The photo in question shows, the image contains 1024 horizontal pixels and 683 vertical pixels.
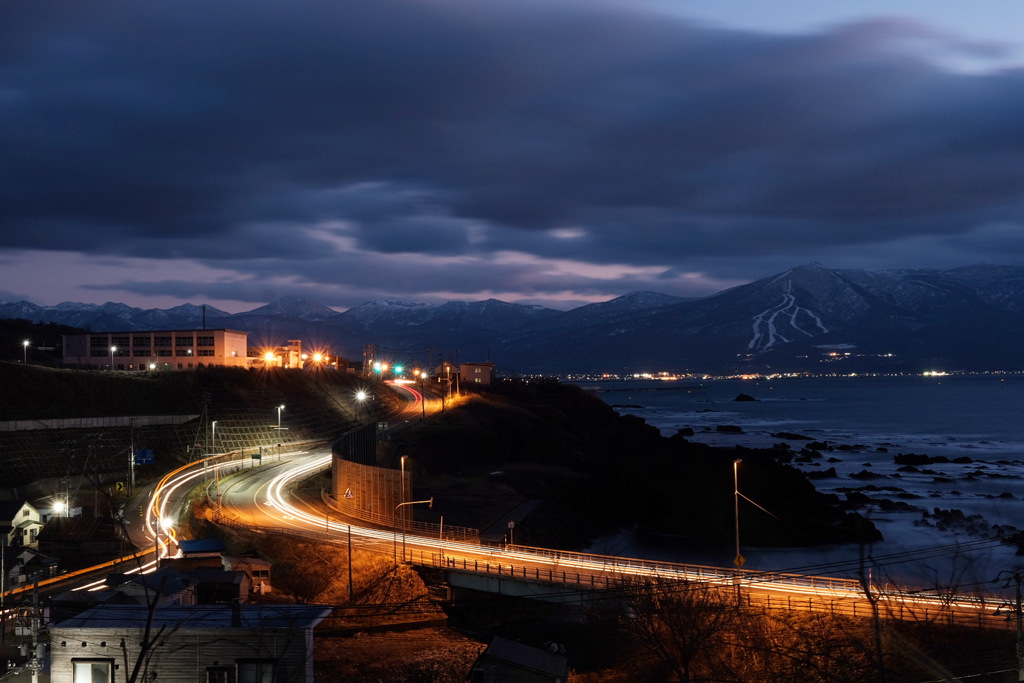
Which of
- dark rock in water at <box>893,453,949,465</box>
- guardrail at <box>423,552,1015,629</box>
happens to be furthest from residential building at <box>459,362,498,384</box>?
guardrail at <box>423,552,1015,629</box>

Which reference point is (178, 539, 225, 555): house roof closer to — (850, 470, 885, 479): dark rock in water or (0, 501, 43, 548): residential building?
(0, 501, 43, 548): residential building

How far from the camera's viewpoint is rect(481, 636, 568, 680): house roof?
22078 millimetres

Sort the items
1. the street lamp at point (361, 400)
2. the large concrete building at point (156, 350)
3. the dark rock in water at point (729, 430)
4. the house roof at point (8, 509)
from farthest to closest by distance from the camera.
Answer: the dark rock in water at point (729, 430), the large concrete building at point (156, 350), the street lamp at point (361, 400), the house roof at point (8, 509)

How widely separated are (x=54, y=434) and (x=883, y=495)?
216ft

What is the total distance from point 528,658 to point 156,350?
87596 millimetres

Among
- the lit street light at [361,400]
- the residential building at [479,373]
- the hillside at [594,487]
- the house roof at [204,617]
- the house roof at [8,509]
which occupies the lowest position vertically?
the hillside at [594,487]

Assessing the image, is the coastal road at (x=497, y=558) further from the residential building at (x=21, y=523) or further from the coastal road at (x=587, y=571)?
the residential building at (x=21, y=523)

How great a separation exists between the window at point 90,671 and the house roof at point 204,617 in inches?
31.8

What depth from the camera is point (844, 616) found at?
79.8 ft

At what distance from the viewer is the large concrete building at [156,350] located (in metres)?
96.4

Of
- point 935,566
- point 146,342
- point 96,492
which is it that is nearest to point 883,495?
point 935,566

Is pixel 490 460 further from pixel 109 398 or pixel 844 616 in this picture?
pixel 844 616

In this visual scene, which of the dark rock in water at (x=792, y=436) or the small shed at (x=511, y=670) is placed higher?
the small shed at (x=511, y=670)

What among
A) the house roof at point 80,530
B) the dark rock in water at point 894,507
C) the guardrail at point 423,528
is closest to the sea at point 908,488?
the dark rock in water at point 894,507
